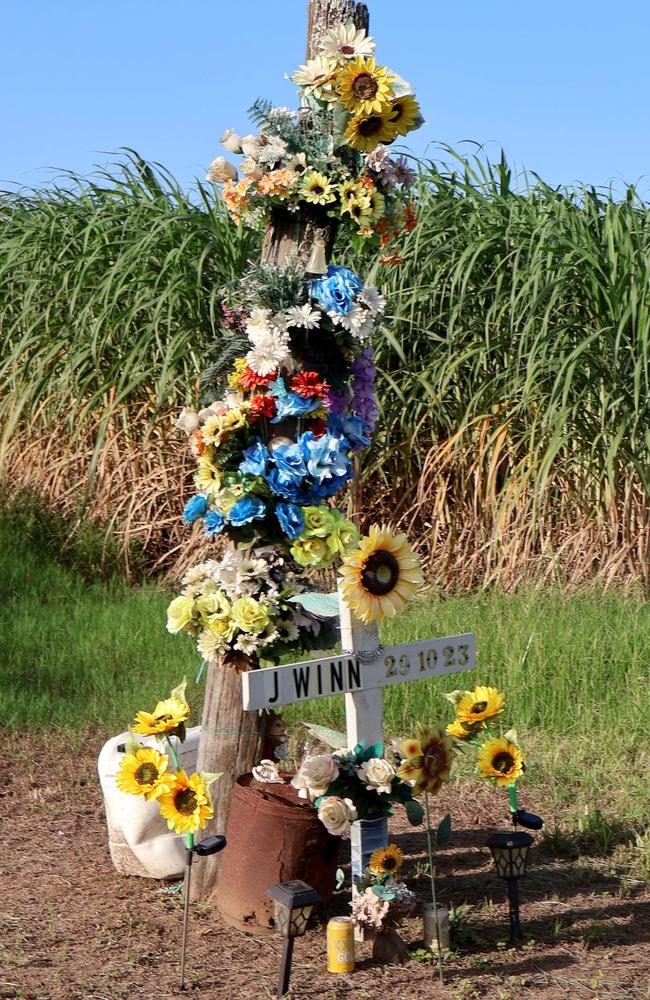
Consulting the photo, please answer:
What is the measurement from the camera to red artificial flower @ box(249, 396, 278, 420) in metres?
3.53

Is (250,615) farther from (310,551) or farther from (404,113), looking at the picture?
(404,113)

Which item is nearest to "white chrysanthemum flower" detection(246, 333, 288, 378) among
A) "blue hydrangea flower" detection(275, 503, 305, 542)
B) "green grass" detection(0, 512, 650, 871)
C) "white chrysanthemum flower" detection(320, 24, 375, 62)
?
"blue hydrangea flower" detection(275, 503, 305, 542)

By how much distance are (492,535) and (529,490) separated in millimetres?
362

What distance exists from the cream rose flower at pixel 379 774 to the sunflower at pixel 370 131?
182 cm

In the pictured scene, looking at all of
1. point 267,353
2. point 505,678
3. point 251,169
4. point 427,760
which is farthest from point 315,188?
point 505,678

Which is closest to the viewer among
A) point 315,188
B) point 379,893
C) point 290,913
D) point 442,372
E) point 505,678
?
point 290,913

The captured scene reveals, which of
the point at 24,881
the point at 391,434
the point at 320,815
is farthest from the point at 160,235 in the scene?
the point at 320,815

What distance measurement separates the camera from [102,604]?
23.2 feet

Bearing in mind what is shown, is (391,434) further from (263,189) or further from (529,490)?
(263,189)

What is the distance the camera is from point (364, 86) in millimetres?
3582

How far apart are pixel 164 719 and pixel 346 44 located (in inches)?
82.1

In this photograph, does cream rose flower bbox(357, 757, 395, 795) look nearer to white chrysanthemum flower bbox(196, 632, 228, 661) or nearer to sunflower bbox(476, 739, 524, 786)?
sunflower bbox(476, 739, 524, 786)

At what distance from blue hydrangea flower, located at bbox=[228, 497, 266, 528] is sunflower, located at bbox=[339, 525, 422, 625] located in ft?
1.18

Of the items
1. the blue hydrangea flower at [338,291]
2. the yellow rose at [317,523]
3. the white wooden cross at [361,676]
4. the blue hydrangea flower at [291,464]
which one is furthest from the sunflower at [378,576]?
the blue hydrangea flower at [338,291]
